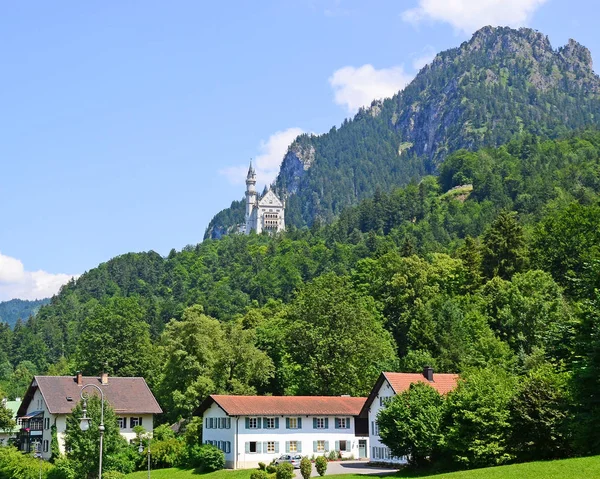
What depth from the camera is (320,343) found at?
8212cm

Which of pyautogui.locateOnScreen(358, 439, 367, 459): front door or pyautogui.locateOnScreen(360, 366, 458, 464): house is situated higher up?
pyautogui.locateOnScreen(360, 366, 458, 464): house

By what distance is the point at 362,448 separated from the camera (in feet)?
244

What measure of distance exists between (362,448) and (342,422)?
12.0 feet

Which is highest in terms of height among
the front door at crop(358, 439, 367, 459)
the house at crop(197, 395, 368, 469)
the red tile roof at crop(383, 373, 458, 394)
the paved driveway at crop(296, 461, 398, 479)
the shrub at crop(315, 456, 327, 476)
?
the red tile roof at crop(383, 373, 458, 394)

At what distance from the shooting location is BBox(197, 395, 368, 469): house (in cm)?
6750

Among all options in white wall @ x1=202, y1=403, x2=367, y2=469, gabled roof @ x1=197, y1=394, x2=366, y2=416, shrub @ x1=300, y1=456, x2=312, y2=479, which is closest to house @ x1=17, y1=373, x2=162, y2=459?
gabled roof @ x1=197, y1=394, x2=366, y2=416

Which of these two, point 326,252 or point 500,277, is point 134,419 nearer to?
point 500,277

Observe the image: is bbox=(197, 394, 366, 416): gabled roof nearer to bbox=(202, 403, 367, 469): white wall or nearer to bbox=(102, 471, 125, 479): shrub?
bbox=(202, 403, 367, 469): white wall

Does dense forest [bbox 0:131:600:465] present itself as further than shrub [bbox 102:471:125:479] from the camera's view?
Yes

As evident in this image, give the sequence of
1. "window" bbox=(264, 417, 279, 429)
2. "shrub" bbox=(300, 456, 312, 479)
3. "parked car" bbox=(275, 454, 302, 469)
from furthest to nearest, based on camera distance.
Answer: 1. "window" bbox=(264, 417, 279, 429)
2. "parked car" bbox=(275, 454, 302, 469)
3. "shrub" bbox=(300, 456, 312, 479)

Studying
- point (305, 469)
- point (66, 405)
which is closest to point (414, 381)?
point (305, 469)

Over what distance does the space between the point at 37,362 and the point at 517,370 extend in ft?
443

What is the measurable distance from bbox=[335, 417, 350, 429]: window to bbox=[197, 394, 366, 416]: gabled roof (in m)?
0.69

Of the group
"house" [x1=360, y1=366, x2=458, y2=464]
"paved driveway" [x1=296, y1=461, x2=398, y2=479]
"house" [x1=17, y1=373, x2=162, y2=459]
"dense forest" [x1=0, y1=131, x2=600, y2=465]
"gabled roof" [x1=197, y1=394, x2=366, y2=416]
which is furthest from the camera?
"house" [x1=17, y1=373, x2=162, y2=459]
